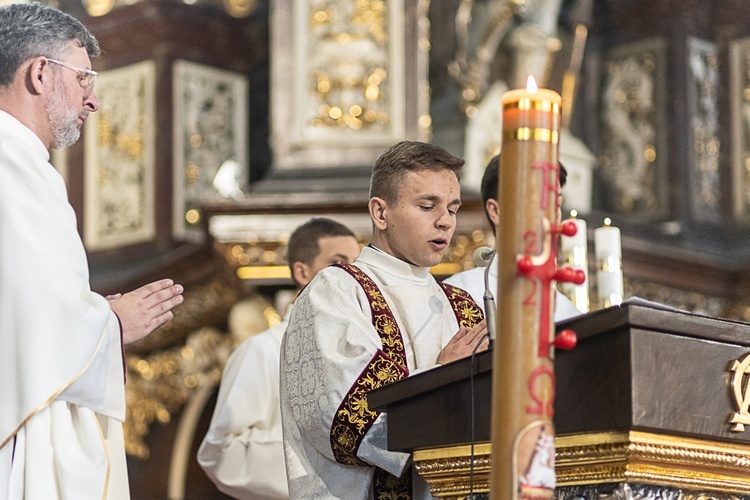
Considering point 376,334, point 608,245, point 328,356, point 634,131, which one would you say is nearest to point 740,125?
point 634,131

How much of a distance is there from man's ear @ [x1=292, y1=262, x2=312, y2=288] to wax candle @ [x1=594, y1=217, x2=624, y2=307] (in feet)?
3.84

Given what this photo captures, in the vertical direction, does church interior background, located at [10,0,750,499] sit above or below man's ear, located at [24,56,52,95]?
above

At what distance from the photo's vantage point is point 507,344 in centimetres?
206

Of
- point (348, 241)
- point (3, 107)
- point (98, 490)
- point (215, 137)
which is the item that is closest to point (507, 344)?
point (98, 490)

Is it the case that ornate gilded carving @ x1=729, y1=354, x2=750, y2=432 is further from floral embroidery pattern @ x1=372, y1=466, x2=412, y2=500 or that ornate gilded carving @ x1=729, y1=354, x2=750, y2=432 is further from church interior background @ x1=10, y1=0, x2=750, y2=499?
church interior background @ x1=10, y1=0, x2=750, y2=499

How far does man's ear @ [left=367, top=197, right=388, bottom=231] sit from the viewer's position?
3.41m

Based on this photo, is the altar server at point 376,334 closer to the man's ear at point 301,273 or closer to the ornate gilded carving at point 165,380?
the man's ear at point 301,273

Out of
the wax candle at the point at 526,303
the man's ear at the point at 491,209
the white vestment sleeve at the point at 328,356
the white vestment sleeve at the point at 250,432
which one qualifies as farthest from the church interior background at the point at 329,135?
the wax candle at the point at 526,303

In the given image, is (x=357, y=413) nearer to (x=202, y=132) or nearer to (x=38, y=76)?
(x=38, y=76)

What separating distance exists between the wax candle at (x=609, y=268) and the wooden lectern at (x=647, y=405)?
126 cm

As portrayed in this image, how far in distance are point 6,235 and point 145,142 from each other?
201 inches

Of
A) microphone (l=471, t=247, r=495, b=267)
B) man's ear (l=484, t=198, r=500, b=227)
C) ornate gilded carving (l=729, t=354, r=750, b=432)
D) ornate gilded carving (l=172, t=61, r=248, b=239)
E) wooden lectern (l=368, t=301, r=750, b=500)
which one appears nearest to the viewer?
wooden lectern (l=368, t=301, r=750, b=500)

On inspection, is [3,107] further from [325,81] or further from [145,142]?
[145,142]

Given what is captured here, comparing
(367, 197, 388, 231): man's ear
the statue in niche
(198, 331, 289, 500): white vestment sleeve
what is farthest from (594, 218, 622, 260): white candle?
the statue in niche
